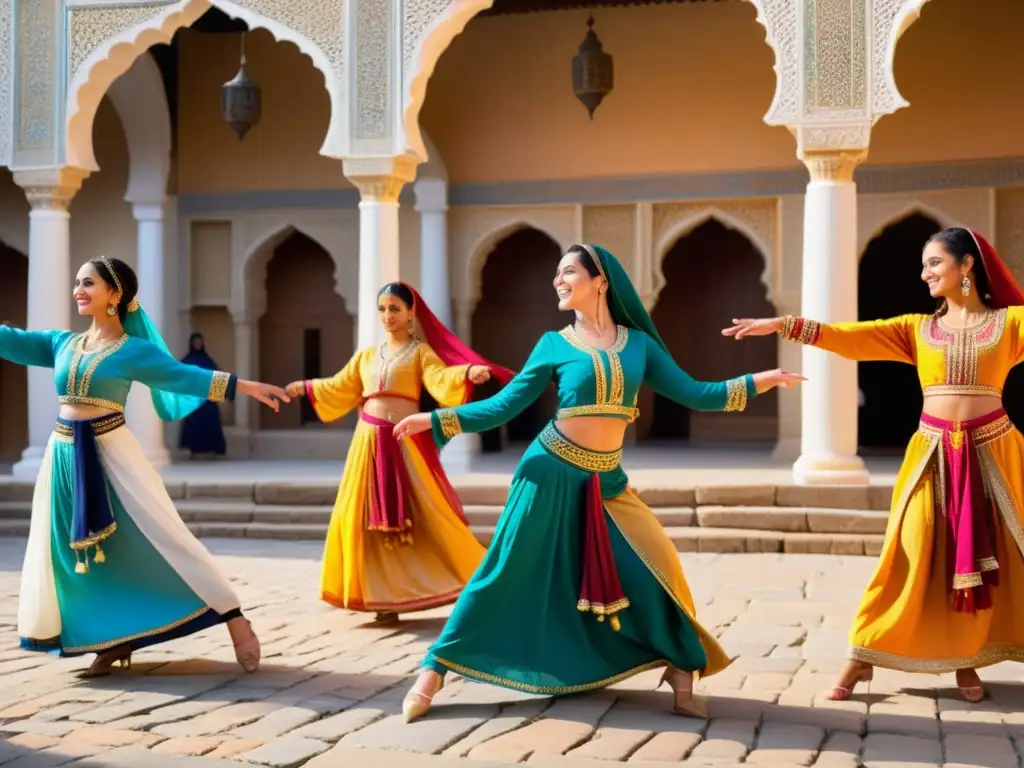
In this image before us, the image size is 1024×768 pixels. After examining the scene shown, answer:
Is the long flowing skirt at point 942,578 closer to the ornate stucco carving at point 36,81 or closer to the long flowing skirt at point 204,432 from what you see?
the ornate stucco carving at point 36,81

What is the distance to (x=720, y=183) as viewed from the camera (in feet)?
42.8

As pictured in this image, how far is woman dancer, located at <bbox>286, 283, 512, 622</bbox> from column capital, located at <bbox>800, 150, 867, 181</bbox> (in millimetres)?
3762

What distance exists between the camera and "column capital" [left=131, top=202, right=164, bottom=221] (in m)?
13.4

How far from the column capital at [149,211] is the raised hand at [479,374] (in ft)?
26.9

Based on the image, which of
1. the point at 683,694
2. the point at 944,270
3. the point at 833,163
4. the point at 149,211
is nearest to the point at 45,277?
the point at 149,211

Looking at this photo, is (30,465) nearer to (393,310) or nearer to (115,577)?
(393,310)

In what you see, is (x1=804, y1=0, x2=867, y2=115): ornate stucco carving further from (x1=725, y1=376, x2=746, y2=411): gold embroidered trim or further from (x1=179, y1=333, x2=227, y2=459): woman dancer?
(x1=179, y1=333, x2=227, y2=459): woman dancer

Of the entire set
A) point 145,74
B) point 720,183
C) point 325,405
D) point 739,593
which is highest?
point 145,74

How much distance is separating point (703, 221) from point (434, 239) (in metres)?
2.70

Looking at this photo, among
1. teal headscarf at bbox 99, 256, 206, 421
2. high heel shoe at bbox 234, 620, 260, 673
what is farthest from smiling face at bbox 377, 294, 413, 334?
high heel shoe at bbox 234, 620, 260, 673

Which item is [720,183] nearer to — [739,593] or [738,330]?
[739,593]

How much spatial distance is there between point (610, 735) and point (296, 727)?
3.19 ft

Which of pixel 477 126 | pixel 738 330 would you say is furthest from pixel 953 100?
pixel 738 330

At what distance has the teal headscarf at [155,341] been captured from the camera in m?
5.11
